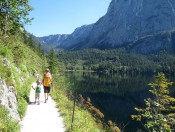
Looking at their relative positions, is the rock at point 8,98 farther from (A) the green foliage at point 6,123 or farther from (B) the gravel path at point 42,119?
(B) the gravel path at point 42,119

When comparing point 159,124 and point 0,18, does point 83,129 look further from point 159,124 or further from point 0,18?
point 0,18

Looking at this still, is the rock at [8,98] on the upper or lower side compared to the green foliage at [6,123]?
upper

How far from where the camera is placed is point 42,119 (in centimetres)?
1742

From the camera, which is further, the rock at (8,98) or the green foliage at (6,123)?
the rock at (8,98)

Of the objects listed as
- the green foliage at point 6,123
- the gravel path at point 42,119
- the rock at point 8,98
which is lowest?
the gravel path at point 42,119

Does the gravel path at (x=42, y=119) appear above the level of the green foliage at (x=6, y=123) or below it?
below

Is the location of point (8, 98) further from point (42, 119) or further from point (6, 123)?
point (42, 119)

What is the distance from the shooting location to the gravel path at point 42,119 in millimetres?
15487

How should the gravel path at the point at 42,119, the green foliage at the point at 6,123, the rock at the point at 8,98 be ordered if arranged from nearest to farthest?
the green foliage at the point at 6,123, the rock at the point at 8,98, the gravel path at the point at 42,119

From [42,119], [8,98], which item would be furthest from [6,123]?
[42,119]

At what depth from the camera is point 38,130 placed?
15055 mm

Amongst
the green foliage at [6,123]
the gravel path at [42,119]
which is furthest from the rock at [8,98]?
the gravel path at [42,119]

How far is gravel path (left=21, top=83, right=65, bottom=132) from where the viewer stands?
1549 cm

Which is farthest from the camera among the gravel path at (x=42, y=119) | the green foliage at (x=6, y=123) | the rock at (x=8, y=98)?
the gravel path at (x=42, y=119)
